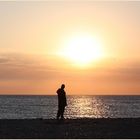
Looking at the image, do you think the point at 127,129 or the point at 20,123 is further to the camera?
the point at 20,123

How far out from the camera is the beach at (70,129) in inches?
845

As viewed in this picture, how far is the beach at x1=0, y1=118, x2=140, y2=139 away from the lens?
2145 cm

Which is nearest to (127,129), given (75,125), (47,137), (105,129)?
(105,129)

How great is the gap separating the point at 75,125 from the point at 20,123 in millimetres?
2721

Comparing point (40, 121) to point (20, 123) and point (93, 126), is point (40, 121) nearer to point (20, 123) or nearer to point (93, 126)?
point (20, 123)

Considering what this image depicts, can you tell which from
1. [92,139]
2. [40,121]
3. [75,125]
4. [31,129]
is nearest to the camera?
[92,139]

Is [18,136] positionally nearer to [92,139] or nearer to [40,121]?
[92,139]

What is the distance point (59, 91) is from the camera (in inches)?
1126

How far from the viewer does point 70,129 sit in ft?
77.5

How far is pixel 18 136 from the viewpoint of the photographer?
21234 mm

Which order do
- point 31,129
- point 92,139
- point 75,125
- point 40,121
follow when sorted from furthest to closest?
point 40,121 < point 75,125 < point 31,129 < point 92,139

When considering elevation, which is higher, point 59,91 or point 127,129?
point 59,91

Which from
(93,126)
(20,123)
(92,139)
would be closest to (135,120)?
(93,126)

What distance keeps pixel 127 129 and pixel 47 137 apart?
14.6ft
